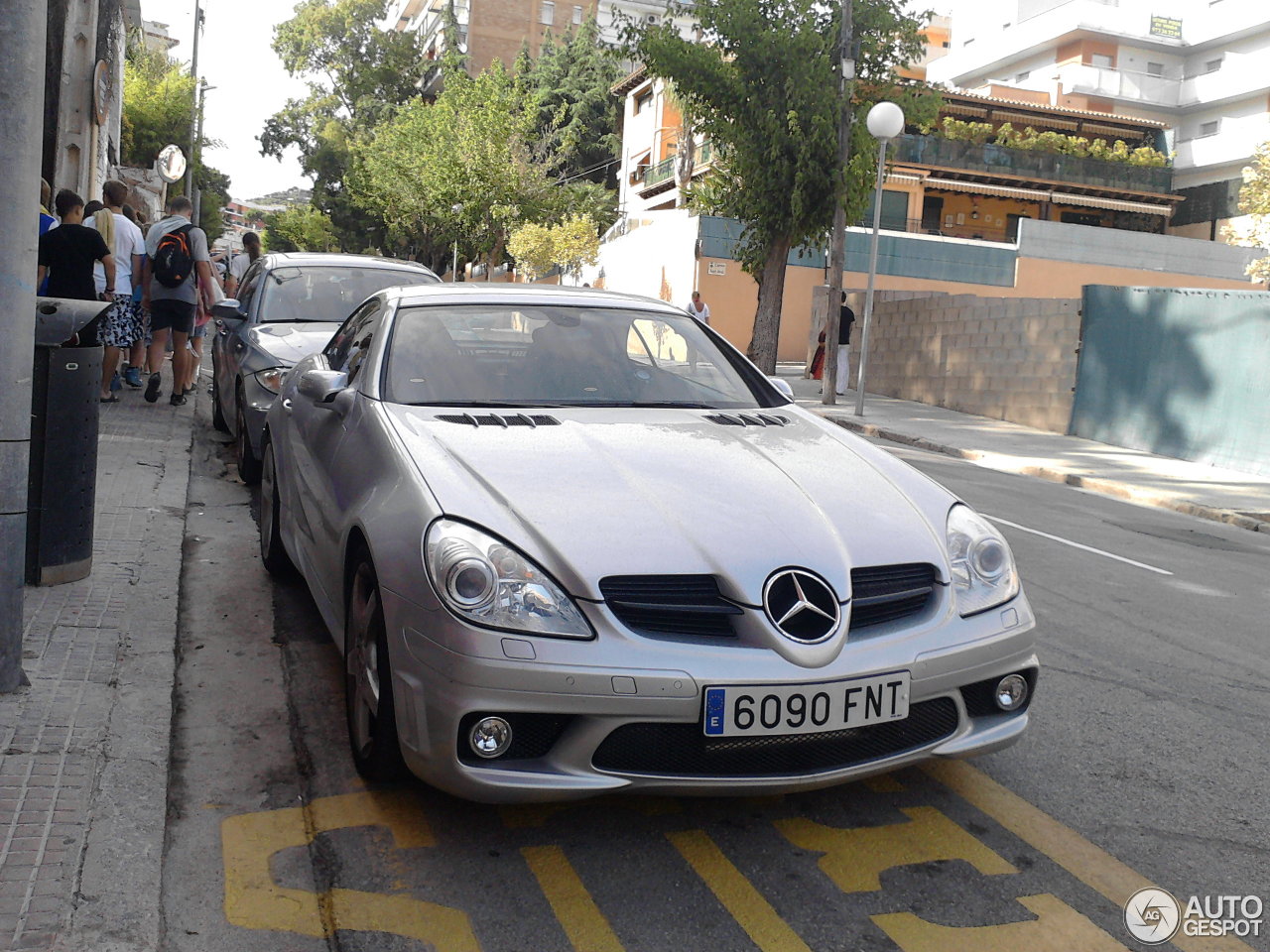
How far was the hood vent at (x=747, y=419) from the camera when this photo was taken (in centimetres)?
432

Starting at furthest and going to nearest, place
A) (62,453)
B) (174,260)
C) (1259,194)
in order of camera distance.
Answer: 1. (1259,194)
2. (174,260)
3. (62,453)

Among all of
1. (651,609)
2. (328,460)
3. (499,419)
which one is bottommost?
(651,609)

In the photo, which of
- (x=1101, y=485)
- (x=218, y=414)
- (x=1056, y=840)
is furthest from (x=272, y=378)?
(x=1101, y=485)

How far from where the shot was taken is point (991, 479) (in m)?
12.4

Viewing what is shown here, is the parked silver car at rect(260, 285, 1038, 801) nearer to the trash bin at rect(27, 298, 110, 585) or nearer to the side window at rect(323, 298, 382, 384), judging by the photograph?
the side window at rect(323, 298, 382, 384)

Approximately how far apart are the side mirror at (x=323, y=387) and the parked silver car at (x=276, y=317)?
120 inches

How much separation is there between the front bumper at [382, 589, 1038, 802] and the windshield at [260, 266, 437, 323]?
6.27m

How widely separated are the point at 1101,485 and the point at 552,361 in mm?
9789

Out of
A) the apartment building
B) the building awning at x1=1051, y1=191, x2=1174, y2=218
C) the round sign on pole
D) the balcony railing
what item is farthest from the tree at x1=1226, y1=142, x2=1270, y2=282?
the round sign on pole

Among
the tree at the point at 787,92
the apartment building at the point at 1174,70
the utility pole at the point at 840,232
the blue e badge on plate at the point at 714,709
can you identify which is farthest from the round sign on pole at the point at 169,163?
the apartment building at the point at 1174,70

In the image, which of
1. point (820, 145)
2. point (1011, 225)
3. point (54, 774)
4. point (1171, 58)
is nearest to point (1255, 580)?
point (54, 774)

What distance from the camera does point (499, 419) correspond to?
405 centimetres

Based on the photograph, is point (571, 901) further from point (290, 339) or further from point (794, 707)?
point (290, 339)

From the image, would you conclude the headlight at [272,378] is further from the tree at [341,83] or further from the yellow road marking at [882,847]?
the tree at [341,83]
